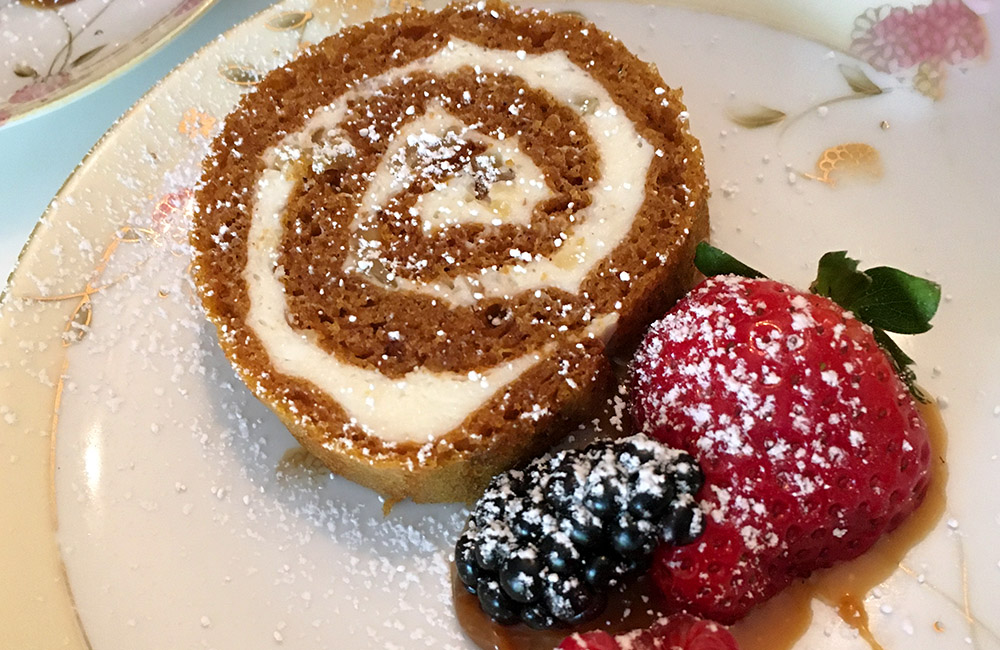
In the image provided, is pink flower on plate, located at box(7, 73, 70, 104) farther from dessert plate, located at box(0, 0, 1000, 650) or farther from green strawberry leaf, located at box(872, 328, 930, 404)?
green strawberry leaf, located at box(872, 328, 930, 404)

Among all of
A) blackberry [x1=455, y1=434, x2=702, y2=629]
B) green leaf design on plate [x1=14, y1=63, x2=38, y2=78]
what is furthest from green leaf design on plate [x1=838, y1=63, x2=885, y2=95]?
green leaf design on plate [x1=14, y1=63, x2=38, y2=78]

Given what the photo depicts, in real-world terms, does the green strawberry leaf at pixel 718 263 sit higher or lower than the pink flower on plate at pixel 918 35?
lower

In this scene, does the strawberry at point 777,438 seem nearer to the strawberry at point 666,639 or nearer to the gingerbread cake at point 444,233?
the strawberry at point 666,639

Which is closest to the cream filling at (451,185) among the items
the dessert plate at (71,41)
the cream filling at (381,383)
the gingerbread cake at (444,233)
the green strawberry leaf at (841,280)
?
the gingerbread cake at (444,233)

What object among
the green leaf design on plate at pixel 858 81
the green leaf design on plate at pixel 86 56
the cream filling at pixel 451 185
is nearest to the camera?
the cream filling at pixel 451 185

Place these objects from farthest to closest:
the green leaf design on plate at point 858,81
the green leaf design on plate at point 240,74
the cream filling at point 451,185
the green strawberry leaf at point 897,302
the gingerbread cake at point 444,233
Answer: the green leaf design on plate at point 240,74
the green leaf design on plate at point 858,81
the cream filling at point 451,185
the gingerbread cake at point 444,233
the green strawberry leaf at point 897,302

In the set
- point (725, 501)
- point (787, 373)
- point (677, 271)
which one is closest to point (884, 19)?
point (677, 271)
